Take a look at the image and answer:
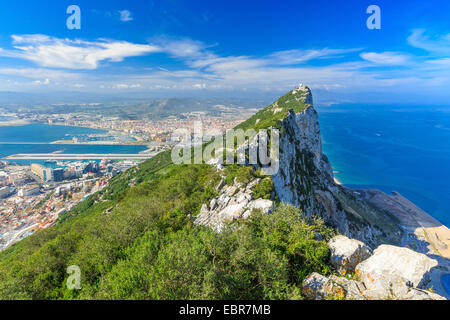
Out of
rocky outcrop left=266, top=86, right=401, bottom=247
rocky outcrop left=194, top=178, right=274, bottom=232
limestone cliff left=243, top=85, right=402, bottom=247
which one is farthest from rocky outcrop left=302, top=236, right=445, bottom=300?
rocky outcrop left=266, top=86, right=401, bottom=247

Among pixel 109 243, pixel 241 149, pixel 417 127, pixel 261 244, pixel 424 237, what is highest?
pixel 417 127

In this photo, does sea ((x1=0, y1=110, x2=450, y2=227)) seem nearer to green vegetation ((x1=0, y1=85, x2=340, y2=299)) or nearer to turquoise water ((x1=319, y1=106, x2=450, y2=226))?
turquoise water ((x1=319, y1=106, x2=450, y2=226))

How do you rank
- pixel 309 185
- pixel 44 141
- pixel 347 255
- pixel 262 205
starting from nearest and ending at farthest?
1. pixel 347 255
2. pixel 262 205
3. pixel 309 185
4. pixel 44 141

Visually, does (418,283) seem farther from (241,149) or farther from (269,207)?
(241,149)

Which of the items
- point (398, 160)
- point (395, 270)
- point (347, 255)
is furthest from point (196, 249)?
point (398, 160)

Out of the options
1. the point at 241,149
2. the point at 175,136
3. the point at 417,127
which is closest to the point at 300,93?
the point at 241,149

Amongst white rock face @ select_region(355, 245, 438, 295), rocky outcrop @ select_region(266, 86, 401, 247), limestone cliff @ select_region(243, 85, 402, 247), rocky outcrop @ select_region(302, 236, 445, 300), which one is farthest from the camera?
limestone cliff @ select_region(243, 85, 402, 247)

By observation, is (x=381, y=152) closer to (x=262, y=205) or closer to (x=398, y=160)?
(x=398, y=160)
